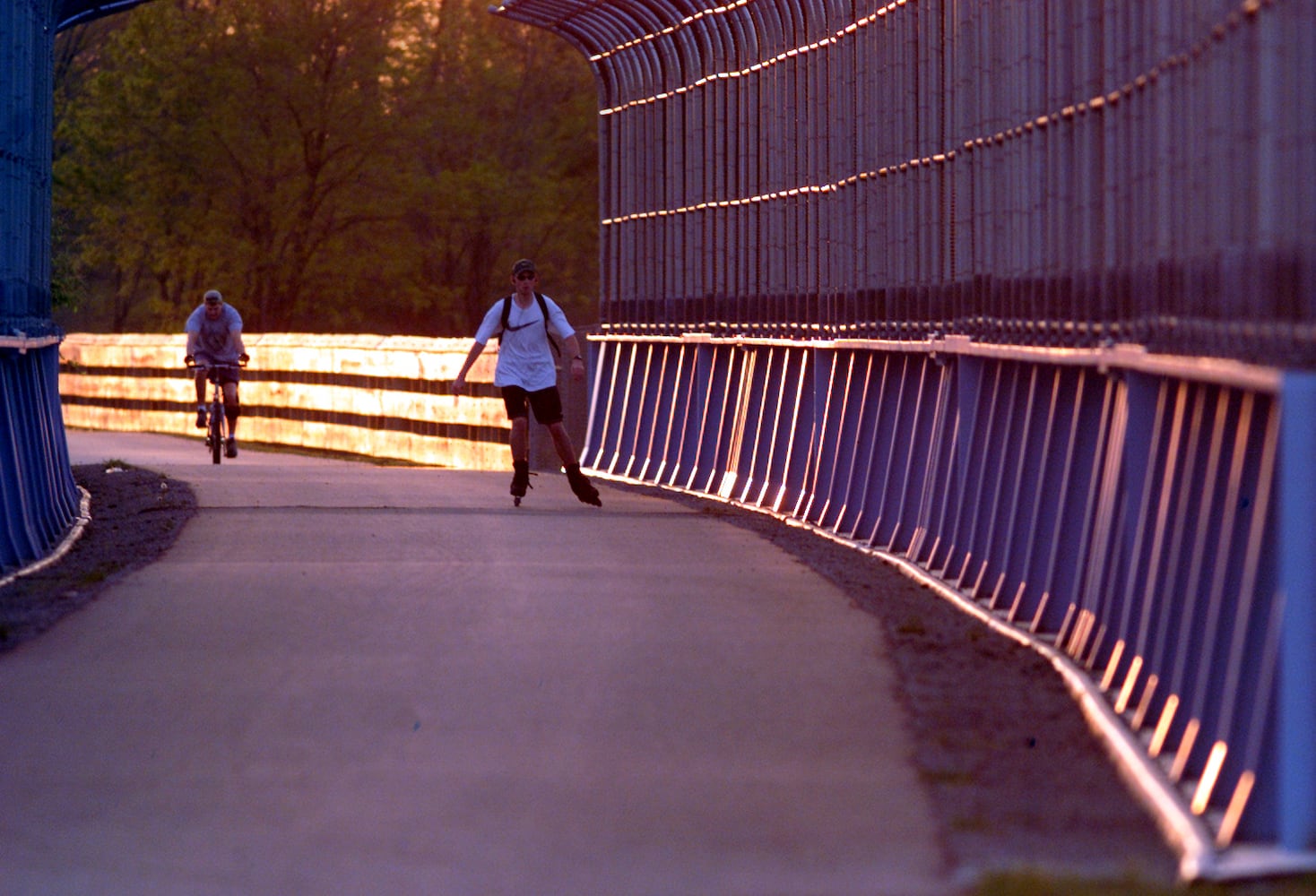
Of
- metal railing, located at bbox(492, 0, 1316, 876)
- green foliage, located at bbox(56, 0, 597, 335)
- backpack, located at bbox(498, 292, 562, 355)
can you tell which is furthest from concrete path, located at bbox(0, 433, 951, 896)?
green foliage, located at bbox(56, 0, 597, 335)

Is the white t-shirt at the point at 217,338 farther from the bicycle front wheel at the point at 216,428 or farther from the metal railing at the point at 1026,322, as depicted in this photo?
the metal railing at the point at 1026,322

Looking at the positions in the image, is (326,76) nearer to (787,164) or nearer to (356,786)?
(787,164)

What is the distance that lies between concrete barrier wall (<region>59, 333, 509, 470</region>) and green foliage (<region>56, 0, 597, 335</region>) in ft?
47.5

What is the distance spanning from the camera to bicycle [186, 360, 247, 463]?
1000 inches

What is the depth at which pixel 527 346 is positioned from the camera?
1866cm

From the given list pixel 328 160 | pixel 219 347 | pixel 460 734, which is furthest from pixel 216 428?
pixel 328 160

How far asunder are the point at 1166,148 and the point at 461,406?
2096cm

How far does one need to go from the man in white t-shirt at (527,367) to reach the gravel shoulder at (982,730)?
394 cm

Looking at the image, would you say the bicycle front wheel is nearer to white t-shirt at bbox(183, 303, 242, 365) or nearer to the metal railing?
white t-shirt at bbox(183, 303, 242, 365)

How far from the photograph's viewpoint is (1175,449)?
855 cm

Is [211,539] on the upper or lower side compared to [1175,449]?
lower

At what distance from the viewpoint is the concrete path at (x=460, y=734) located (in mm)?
6730

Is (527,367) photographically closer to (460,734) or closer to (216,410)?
(216,410)

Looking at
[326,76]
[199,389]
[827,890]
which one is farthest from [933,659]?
[326,76]
